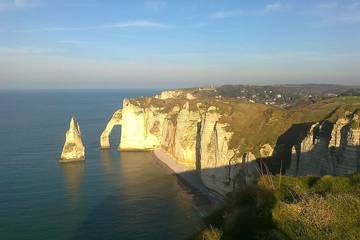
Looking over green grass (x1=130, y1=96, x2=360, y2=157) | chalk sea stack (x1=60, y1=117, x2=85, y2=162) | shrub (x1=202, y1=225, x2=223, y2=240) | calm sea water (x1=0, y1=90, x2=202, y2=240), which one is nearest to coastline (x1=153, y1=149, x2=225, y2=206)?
calm sea water (x1=0, y1=90, x2=202, y2=240)

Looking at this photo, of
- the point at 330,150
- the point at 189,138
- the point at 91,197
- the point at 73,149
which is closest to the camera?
the point at 330,150

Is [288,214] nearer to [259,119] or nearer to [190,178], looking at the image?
[259,119]

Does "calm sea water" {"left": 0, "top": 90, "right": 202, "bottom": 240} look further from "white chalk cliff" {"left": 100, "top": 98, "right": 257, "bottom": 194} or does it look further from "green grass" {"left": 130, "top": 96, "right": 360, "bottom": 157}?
"green grass" {"left": 130, "top": 96, "right": 360, "bottom": 157}

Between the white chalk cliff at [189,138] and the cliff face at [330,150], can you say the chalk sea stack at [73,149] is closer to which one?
the white chalk cliff at [189,138]

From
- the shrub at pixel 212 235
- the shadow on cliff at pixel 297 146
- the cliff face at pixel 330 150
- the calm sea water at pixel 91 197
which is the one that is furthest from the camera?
the shadow on cliff at pixel 297 146

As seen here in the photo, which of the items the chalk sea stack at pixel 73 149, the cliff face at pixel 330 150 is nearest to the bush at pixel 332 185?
the cliff face at pixel 330 150

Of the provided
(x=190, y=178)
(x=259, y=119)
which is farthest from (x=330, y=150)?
(x=190, y=178)
